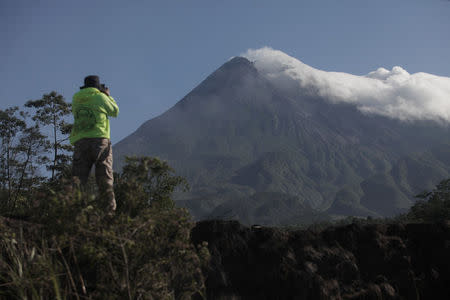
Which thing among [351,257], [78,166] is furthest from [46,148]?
[351,257]

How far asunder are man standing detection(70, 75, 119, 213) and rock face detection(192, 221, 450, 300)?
2.22m

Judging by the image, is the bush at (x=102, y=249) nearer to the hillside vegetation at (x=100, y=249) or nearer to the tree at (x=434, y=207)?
the hillside vegetation at (x=100, y=249)

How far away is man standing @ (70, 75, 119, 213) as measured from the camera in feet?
20.7

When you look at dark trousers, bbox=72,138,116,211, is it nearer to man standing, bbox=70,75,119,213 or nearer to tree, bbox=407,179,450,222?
man standing, bbox=70,75,119,213

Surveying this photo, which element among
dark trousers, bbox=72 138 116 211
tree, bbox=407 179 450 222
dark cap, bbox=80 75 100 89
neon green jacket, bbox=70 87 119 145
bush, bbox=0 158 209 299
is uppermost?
dark cap, bbox=80 75 100 89

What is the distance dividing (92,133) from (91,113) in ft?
1.07

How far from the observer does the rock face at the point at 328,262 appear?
6.62 metres

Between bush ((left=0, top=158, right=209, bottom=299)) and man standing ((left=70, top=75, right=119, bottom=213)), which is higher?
man standing ((left=70, top=75, right=119, bottom=213))

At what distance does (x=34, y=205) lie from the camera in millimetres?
4086

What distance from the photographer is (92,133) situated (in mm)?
6289

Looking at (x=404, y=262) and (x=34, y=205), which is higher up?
(x=34, y=205)

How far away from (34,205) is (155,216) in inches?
48.4

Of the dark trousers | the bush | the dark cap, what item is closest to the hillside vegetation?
the bush

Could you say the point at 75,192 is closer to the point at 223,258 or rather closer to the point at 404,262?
the point at 223,258
